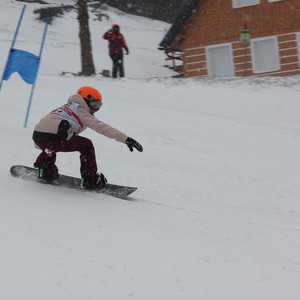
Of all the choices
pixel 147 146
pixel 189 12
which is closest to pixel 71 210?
pixel 147 146

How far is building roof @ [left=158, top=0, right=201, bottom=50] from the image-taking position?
23.9 meters

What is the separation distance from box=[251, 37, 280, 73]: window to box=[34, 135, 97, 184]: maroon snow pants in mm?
17740

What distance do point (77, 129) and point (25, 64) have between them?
4243mm

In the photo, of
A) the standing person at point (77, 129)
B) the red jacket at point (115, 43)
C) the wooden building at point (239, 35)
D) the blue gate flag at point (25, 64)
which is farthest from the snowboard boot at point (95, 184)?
the wooden building at point (239, 35)

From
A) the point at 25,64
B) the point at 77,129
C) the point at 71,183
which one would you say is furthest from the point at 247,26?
the point at 77,129

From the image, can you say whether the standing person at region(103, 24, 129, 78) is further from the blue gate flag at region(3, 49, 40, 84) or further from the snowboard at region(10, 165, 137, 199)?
the snowboard at region(10, 165, 137, 199)

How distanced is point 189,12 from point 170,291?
20562 mm

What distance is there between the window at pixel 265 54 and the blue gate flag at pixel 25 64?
47.8 ft

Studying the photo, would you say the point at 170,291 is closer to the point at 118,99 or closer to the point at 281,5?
the point at 118,99

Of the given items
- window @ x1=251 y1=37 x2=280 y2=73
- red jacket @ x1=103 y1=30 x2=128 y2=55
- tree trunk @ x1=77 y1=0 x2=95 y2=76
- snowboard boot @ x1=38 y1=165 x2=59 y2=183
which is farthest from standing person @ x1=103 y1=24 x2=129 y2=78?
snowboard boot @ x1=38 y1=165 x2=59 y2=183

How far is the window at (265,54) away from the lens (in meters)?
24.1

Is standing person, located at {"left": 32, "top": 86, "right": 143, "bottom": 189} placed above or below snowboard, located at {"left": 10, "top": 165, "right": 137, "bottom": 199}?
above

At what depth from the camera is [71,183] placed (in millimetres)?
7695

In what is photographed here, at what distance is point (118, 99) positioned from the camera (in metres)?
14.3
